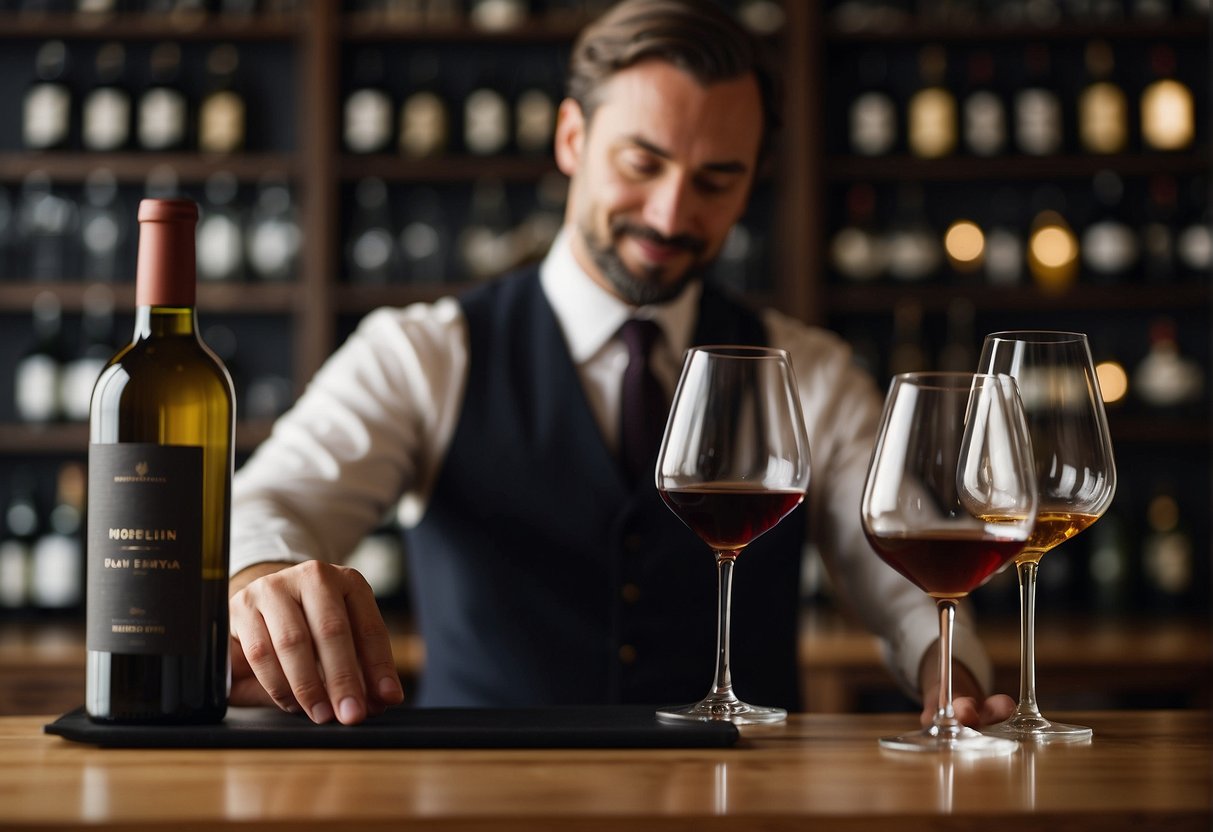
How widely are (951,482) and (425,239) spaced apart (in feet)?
8.32

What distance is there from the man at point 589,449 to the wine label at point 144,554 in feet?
1.87

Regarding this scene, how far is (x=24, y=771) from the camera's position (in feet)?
2.34

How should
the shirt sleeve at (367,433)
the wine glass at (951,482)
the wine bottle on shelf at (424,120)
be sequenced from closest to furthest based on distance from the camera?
the wine glass at (951,482), the shirt sleeve at (367,433), the wine bottle on shelf at (424,120)

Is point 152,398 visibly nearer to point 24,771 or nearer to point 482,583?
→ point 24,771

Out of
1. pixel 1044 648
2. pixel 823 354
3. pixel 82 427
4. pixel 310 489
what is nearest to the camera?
pixel 310 489

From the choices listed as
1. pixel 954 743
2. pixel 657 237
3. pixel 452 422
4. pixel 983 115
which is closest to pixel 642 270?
pixel 657 237

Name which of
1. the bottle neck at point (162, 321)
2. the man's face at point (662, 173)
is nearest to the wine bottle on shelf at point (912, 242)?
the man's face at point (662, 173)

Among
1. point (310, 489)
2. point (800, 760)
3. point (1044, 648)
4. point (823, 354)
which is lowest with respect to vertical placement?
point (1044, 648)

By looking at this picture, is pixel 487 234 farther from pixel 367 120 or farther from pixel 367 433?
pixel 367 433

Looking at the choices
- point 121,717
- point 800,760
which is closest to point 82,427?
point 121,717

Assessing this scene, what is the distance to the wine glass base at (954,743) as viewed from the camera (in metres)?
0.80

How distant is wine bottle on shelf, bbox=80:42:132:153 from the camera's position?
123 inches

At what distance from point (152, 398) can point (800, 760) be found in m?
0.43

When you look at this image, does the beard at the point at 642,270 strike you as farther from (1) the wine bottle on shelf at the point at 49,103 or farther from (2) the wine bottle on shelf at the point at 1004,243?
(1) the wine bottle on shelf at the point at 49,103
